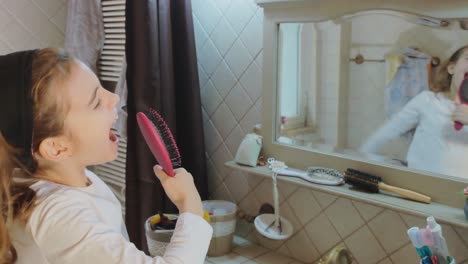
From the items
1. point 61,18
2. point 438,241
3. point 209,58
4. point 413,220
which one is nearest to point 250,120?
point 209,58

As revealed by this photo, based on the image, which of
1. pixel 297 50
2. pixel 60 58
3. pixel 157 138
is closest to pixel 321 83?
pixel 297 50

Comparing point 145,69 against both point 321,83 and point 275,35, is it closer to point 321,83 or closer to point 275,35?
point 275,35

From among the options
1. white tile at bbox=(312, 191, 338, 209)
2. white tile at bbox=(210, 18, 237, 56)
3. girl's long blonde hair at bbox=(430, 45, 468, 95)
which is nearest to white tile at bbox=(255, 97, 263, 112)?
white tile at bbox=(210, 18, 237, 56)

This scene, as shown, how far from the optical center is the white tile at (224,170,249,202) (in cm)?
165

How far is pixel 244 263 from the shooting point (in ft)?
4.87

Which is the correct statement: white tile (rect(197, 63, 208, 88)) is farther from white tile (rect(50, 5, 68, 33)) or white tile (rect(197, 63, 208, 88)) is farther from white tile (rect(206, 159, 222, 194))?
white tile (rect(50, 5, 68, 33))

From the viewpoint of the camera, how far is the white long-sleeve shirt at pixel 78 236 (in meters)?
0.80

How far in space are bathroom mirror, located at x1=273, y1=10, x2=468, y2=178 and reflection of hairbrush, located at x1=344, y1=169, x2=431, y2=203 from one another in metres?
0.06

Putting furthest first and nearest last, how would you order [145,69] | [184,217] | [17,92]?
[145,69] < [184,217] < [17,92]

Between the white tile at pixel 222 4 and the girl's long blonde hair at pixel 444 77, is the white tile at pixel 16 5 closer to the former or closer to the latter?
the white tile at pixel 222 4

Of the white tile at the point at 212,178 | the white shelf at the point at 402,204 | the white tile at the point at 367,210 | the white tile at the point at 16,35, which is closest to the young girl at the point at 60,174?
the white shelf at the point at 402,204

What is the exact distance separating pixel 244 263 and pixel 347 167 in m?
0.46

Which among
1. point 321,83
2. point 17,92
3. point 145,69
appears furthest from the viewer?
point 145,69

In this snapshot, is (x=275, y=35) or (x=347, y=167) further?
(x=275, y=35)
